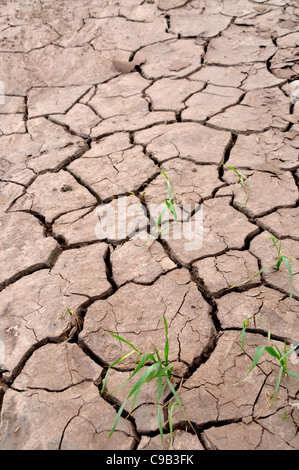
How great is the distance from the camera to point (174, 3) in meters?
4.35

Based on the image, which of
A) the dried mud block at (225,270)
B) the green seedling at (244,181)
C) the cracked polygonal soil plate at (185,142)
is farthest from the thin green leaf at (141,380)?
the cracked polygonal soil plate at (185,142)

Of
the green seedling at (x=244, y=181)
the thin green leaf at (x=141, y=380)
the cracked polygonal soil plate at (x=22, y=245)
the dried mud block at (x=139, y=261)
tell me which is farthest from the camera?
the green seedling at (x=244, y=181)

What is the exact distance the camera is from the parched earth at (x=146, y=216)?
168cm

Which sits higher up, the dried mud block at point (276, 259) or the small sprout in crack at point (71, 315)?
the dried mud block at point (276, 259)

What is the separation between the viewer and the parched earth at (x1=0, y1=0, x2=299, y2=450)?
1676 millimetres

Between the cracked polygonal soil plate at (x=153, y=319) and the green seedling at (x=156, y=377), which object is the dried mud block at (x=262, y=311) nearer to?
the cracked polygonal soil plate at (x=153, y=319)

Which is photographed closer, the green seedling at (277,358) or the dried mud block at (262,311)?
the green seedling at (277,358)

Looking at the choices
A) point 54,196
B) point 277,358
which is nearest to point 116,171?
point 54,196

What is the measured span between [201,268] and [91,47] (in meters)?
2.67

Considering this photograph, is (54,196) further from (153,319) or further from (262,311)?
(262,311)

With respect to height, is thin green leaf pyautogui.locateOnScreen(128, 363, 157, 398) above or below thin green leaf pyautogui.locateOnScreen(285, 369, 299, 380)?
above

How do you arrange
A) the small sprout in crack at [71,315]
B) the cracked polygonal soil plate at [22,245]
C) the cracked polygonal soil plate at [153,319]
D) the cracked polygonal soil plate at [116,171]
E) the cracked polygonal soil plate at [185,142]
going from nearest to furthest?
the cracked polygonal soil plate at [153,319] < the small sprout in crack at [71,315] < the cracked polygonal soil plate at [22,245] < the cracked polygonal soil plate at [116,171] < the cracked polygonal soil plate at [185,142]

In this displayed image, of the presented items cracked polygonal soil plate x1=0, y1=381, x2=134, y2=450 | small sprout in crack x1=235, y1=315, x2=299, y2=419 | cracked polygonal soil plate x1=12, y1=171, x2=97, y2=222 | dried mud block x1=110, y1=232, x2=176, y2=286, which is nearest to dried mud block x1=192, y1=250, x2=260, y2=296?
dried mud block x1=110, y1=232, x2=176, y2=286

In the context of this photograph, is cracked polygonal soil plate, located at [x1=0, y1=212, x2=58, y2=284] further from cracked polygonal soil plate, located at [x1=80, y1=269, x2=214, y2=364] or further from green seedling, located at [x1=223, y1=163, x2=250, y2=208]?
green seedling, located at [x1=223, y1=163, x2=250, y2=208]
